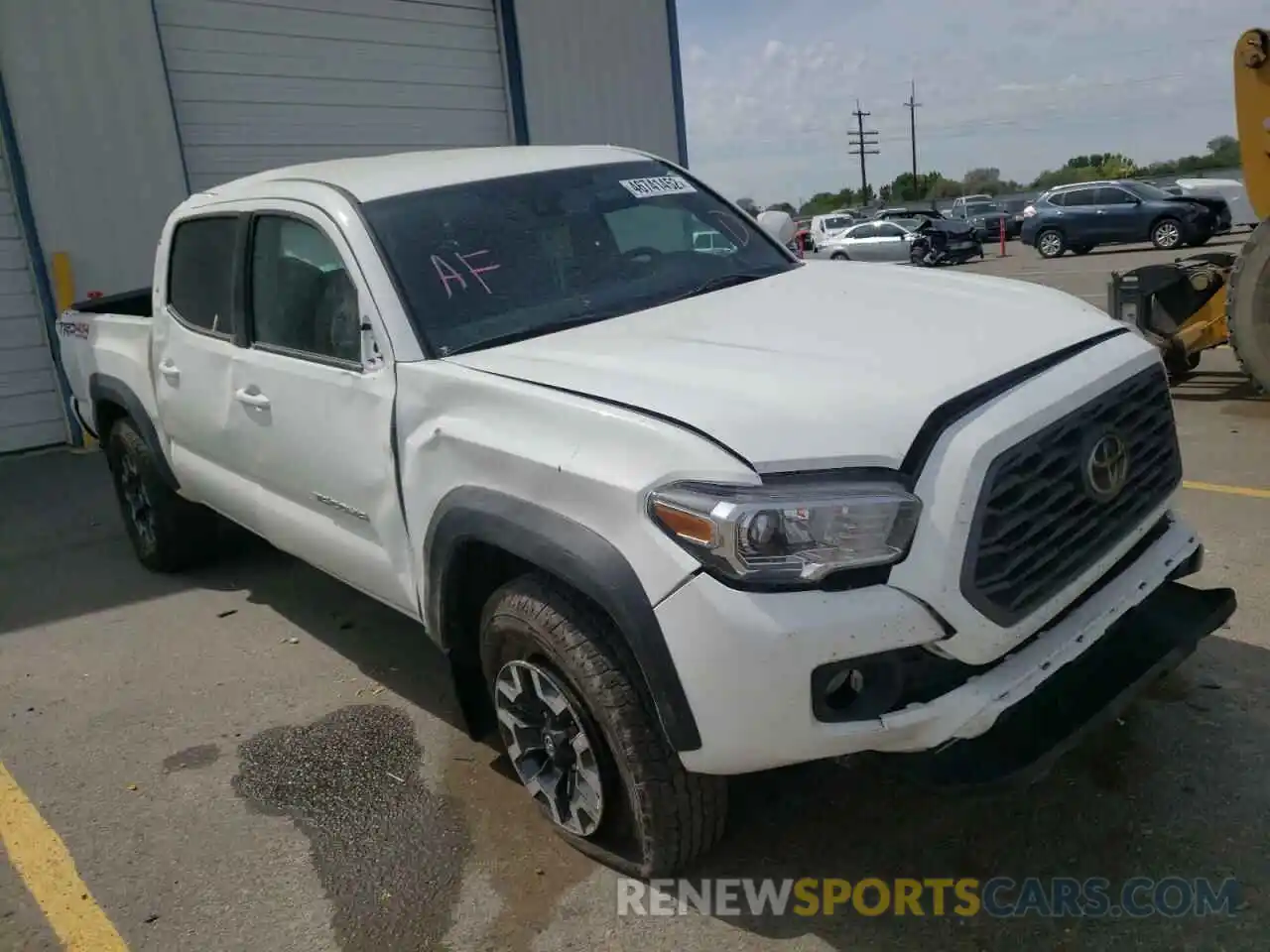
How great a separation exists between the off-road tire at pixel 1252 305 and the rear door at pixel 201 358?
6.04 m

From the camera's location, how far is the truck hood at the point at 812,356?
7.24ft

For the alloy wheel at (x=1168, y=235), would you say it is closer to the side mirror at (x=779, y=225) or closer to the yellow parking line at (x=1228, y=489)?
the yellow parking line at (x=1228, y=489)

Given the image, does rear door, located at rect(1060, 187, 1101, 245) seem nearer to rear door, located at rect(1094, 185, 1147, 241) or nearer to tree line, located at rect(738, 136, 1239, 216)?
rear door, located at rect(1094, 185, 1147, 241)

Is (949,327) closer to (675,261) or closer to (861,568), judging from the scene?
(861,568)

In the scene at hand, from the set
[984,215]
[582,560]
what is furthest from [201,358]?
[984,215]

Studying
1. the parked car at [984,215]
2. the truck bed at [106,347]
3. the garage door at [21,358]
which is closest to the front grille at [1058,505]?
the truck bed at [106,347]

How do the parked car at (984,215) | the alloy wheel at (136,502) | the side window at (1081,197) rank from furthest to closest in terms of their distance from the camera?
the parked car at (984,215) < the side window at (1081,197) < the alloy wheel at (136,502)

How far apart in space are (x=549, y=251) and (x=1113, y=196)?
2266 cm

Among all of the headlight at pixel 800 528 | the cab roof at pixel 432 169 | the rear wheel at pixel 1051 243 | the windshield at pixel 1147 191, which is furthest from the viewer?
the rear wheel at pixel 1051 243

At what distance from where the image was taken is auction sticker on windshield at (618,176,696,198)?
3.91 metres

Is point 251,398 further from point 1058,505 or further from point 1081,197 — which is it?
point 1081,197

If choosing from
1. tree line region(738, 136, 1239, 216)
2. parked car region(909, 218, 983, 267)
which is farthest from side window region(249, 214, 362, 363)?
tree line region(738, 136, 1239, 216)

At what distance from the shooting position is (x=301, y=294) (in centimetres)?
364

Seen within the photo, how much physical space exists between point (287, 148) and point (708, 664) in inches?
395
